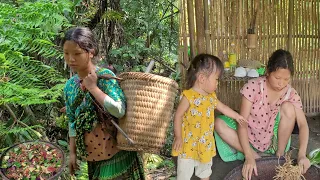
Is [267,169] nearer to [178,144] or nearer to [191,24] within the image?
[178,144]

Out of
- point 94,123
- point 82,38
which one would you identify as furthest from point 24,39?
point 94,123

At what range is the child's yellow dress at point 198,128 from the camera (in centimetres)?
299

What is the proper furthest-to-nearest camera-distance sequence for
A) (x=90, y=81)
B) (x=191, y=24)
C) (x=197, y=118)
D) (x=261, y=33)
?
(x=261, y=33)
(x=191, y=24)
(x=197, y=118)
(x=90, y=81)

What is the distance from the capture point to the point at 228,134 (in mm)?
3365

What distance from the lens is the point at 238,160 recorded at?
3484 mm

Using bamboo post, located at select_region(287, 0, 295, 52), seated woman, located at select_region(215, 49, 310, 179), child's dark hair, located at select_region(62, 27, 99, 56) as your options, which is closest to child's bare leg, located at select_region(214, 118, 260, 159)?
seated woman, located at select_region(215, 49, 310, 179)

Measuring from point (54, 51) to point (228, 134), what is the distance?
5.63ft

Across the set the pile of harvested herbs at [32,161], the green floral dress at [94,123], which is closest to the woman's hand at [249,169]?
the green floral dress at [94,123]

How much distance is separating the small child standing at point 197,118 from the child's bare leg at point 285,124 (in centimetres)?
50

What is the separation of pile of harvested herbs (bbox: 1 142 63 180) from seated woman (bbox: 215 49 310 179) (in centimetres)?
151

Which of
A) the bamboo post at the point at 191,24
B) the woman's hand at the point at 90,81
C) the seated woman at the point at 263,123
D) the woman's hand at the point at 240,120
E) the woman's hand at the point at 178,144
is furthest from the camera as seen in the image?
the bamboo post at the point at 191,24

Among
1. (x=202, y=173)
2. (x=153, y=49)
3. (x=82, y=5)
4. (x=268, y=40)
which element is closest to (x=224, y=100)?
(x=268, y=40)

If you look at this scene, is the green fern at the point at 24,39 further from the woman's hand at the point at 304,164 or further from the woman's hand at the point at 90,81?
the woman's hand at the point at 304,164

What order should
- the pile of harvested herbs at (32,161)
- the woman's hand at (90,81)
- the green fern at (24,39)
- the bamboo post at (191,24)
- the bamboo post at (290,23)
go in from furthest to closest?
the bamboo post at (290,23) < the bamboo post at (191,24) < the green fern at (24,39) < the pile of harvested herbs at (32,161) < the woman's hand at (90,81)
